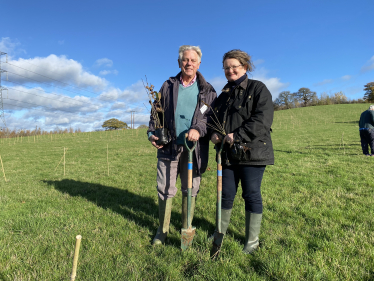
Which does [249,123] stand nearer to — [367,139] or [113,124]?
[367,139]

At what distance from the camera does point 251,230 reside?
8.61ft

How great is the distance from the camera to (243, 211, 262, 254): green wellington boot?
8.52ft

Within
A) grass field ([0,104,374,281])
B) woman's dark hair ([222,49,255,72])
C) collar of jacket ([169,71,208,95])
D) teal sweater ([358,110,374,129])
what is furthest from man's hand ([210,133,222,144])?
teal sweater ([358,110,374,129])

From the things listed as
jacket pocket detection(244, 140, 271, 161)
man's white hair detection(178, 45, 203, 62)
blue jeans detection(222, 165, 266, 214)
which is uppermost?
man's white hair detection(178, 45, 203, 62)

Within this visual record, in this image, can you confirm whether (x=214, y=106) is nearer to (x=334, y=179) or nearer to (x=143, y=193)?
(x=143, y=193)

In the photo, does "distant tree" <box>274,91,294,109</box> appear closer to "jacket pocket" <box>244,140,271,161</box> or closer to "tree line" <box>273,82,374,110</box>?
"tree line" <box>273,82,374,110</box>

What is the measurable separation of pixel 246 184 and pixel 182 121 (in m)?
1.15

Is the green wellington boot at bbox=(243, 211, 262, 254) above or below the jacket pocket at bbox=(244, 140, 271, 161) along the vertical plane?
below

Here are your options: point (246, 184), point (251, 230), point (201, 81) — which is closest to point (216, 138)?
point (246, 184)

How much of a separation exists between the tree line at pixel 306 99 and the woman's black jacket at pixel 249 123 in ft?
229

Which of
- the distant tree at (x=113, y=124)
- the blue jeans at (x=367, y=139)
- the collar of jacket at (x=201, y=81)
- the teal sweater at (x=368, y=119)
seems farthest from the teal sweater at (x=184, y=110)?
the distant tree at (x=113, y=124)

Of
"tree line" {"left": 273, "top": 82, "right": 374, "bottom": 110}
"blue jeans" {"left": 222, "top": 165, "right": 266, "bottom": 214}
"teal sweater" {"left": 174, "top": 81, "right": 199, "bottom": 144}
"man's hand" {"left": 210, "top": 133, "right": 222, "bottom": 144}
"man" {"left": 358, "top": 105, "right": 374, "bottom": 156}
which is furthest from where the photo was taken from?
"tree line" {"left": 273, "top": 82, "right": 374, "bottom": 110}

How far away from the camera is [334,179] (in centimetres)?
564

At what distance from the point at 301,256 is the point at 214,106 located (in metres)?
2.03
